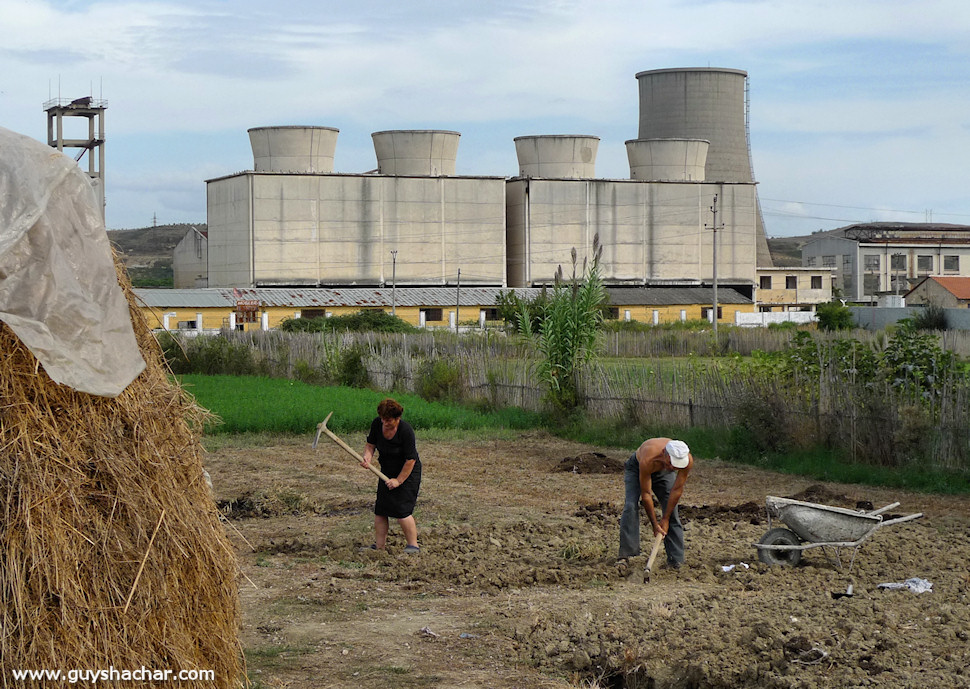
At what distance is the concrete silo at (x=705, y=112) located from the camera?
66938 mm

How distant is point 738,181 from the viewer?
6912 cm

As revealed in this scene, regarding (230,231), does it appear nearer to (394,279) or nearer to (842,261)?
(394,279)

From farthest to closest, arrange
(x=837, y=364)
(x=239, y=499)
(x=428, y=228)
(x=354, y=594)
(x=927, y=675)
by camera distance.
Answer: (x=428, y=228)
(x=837, y=364)
(x=239, y=499)
(x=354, y=594)
(x=927, y=675)

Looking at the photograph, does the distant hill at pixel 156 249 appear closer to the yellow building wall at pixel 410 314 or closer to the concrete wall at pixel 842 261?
the concrete wall at pixel 842 261

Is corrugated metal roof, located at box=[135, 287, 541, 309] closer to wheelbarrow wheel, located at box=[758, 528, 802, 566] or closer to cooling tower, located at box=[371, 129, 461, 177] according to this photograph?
cooling tower, located at box=[371, 129, 461, 177]

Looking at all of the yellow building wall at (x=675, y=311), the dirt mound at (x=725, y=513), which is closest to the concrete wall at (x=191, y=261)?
the yellow building wall at (x=675, y=311)

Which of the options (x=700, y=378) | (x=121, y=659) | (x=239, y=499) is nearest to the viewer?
(x=121, y=659)

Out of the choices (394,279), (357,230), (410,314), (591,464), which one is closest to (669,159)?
(357,230)

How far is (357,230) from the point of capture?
59.1 metres

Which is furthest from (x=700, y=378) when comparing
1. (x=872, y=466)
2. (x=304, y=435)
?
(x=304, y=435)

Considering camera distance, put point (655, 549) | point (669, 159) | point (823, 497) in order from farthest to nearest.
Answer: point (669, 159) → point (823, 497) → point (655, 549)

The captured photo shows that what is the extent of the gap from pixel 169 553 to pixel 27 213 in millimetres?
1600

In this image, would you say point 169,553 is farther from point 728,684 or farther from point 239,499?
point 239,499

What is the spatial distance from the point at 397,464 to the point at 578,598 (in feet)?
6.78
